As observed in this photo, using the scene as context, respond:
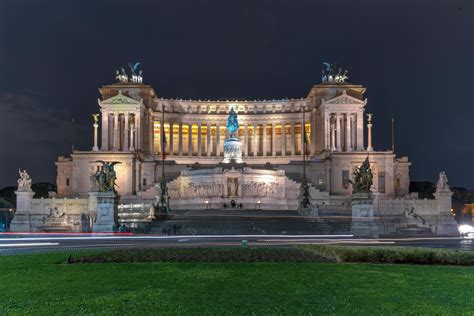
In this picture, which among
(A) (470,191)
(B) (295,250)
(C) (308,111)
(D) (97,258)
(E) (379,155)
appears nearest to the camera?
(D) (97,258)

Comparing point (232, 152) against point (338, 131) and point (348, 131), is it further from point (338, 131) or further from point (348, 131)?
point (348, 131)

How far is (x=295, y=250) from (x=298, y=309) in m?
13.7

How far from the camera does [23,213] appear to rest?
81375 millimetres

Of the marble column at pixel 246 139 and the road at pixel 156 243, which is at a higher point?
the marble column at pixel 246 139

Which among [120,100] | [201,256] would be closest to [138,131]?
[120,100]

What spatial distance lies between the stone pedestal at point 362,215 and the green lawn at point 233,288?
29.0 m

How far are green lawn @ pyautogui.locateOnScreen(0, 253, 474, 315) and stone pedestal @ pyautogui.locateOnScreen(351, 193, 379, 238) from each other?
95.2 ft

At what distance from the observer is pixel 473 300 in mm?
15758

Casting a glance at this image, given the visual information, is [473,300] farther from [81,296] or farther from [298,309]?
[81,296]

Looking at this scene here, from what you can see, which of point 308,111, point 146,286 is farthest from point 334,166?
point 146,286

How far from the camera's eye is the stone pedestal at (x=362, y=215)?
173 feet

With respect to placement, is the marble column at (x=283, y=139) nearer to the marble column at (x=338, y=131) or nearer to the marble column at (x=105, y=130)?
the marble column at (x=338, y=131)

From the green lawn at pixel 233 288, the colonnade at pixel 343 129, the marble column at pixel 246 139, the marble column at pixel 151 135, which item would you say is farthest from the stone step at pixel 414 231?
the marble column at pixel 151 135

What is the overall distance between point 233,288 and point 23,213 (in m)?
70.0
